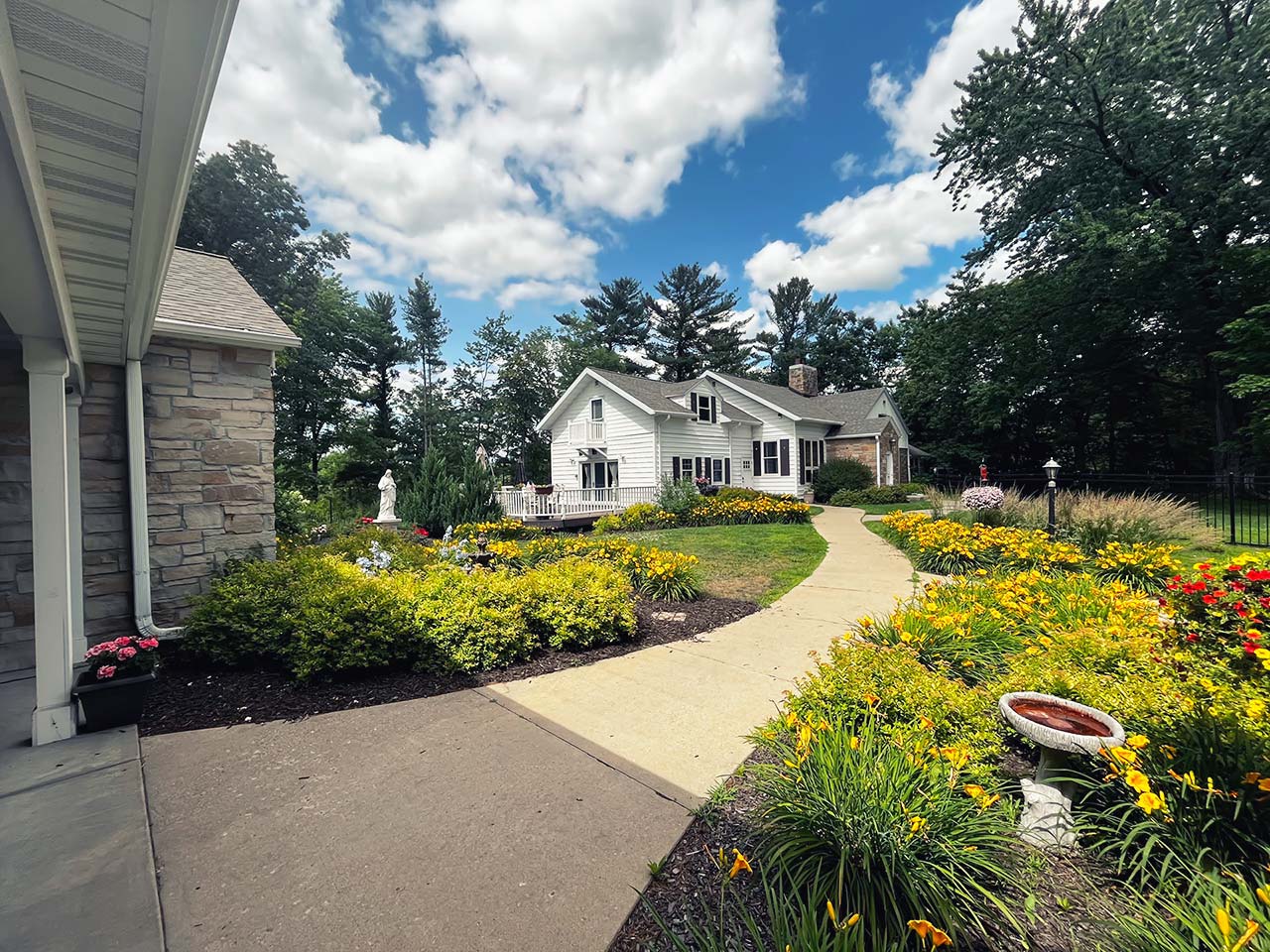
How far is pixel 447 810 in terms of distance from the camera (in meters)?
2.35

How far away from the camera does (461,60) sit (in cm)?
655

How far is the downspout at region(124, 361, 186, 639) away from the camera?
470 cm

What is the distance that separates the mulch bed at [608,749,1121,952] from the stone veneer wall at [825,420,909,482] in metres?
21.6

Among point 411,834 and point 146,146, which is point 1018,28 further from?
point 411,834

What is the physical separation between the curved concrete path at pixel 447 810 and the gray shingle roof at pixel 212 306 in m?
4.15

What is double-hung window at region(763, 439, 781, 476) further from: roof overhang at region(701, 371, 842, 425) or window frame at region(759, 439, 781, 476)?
roof overhang at region(701, 371, 842, 425)

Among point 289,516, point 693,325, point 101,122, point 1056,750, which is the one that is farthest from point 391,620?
point 693,325

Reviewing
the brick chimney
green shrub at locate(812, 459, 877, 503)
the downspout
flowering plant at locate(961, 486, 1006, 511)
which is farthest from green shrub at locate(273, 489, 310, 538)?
the brick chimney

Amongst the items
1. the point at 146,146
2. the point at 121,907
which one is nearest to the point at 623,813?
the point at 121,907

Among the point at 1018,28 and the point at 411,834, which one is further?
the point at 1018,28

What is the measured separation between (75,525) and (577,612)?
4405 mm

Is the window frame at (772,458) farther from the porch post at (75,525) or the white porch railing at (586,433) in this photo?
the porch post at (75,525)

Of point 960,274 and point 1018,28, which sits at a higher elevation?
point 1018,28

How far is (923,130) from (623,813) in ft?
67.5
